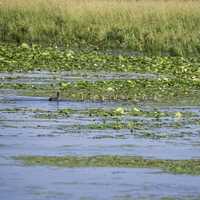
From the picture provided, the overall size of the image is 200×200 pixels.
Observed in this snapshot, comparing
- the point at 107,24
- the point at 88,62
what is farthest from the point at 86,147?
the point at 107,24

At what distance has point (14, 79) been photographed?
771 inches

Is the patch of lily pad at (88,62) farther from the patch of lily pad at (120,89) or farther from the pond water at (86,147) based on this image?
the pond water at (86,147)

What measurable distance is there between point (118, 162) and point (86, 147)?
3.12 ft

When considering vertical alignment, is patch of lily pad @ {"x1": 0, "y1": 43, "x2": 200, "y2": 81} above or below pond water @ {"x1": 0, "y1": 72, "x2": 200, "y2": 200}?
below

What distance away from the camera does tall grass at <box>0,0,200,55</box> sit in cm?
2700

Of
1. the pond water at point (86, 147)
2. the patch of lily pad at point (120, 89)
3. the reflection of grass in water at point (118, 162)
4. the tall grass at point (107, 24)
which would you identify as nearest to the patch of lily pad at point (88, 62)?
the patch of lily pad at point (120, 89)

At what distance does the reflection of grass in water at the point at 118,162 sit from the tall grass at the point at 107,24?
14.6 meters

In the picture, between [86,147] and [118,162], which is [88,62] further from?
[118,162]

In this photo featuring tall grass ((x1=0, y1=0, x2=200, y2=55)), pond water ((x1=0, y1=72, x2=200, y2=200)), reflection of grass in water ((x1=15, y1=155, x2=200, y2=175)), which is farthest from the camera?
tall grass ((x1=0, y1=0, x2=200, y2=55))

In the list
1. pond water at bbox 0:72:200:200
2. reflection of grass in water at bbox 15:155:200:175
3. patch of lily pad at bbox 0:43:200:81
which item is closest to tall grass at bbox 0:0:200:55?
patch of lily pad at bbox 0:43:200:81

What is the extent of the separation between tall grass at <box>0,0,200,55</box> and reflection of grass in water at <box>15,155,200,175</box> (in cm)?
1459

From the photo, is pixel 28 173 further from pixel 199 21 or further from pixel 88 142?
pixel 199 21

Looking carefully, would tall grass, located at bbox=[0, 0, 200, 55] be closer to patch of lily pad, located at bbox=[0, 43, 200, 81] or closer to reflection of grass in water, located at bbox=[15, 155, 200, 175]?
patch of lily pad, located at bbox=[0, 43, 200, 81]

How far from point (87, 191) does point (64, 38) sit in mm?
19419
